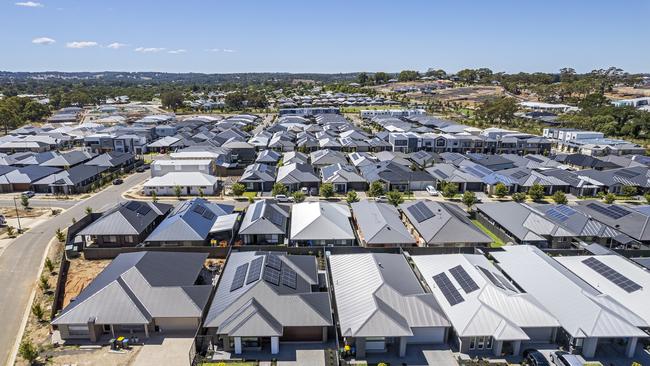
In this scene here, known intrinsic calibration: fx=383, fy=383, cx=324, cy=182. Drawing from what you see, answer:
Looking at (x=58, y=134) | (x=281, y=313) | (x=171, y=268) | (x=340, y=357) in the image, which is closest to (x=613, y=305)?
(x=340, y=357)

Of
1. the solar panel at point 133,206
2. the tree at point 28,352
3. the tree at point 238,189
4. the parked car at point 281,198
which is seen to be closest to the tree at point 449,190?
the parked car at point 281,198

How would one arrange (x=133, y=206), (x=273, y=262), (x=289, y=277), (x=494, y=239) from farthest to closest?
1. (x=133, y=206)
2. (x=494, y=239)
3. (x=273, y=262)
4. (x=289, y=277)

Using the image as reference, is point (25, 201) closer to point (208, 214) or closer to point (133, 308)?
point (208, 214)

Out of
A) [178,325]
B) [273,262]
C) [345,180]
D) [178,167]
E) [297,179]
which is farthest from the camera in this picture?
[178,167]

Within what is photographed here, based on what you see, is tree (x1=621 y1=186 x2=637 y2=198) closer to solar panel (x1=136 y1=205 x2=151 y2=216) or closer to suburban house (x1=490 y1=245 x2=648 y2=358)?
suburban house (x1=490 y1=245 x2=648 y2=358)

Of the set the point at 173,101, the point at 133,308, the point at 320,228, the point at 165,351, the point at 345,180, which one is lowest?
the point at 165,351

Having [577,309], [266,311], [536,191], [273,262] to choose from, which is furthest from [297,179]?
[577,309]

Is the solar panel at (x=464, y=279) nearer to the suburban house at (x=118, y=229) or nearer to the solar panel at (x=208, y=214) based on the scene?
the solar panel at (x=208, y=214)

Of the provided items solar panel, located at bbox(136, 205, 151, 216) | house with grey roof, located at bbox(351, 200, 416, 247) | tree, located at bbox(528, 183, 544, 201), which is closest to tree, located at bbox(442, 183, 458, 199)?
tree, located at bbox(528, 183, 544, 201)

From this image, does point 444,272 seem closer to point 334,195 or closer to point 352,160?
point 334,195
